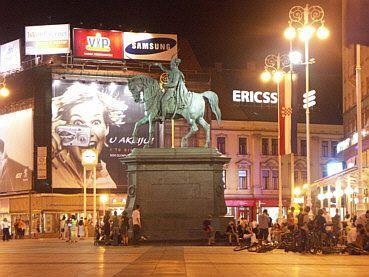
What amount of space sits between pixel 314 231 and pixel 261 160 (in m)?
57.0

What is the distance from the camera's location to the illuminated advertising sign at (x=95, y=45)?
7669 cm

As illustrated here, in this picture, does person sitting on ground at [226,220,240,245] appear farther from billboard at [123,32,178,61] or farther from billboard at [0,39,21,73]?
billboard at [0,39,21,73]

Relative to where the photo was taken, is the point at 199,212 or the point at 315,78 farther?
the point at 315,78

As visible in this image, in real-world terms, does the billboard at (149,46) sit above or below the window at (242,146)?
above

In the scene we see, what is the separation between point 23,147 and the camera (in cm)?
7675

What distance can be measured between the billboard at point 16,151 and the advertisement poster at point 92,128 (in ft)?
9.85

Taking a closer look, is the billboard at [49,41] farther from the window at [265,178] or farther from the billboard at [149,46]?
the window at [265,178]

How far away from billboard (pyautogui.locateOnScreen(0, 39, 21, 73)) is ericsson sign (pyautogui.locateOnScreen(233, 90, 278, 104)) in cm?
2486

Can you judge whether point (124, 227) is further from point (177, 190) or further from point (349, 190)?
point (349, 190)

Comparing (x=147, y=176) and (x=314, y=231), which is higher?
(x=147, y=176)

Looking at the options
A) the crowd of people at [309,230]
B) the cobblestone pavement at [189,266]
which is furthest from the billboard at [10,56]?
the cobblestone pavement at [189,266]

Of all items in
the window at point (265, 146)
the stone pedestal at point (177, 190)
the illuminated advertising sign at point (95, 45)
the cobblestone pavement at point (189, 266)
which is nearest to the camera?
the cobblestone pavement at point (189, 266)

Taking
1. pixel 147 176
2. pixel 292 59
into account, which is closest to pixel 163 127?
pixel 292 59

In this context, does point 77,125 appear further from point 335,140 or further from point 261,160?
point 335,140
